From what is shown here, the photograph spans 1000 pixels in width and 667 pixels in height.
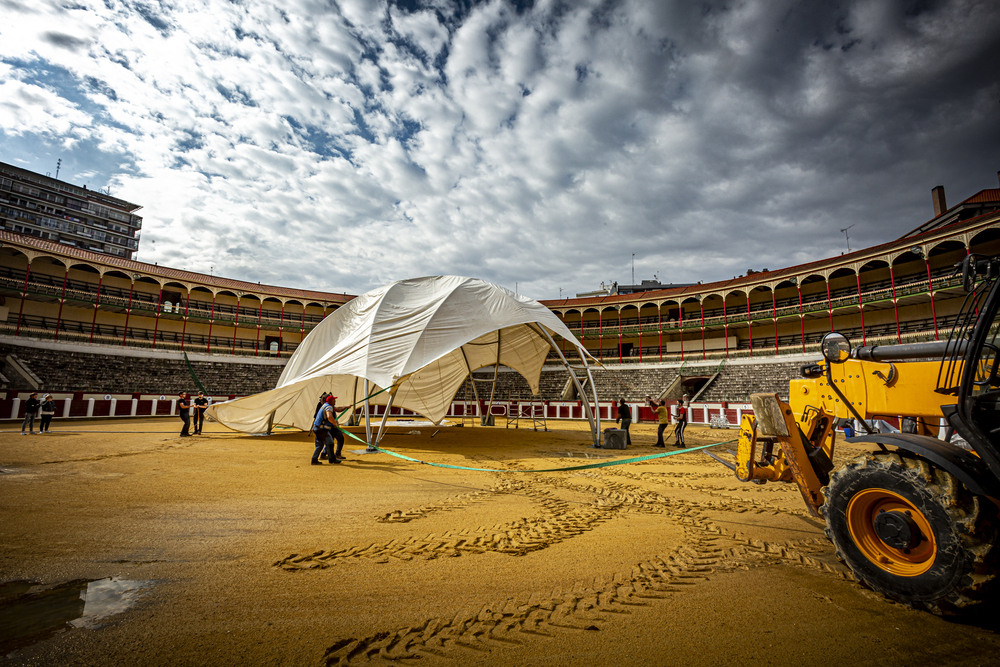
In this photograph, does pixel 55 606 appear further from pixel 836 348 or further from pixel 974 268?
pixel 974 268

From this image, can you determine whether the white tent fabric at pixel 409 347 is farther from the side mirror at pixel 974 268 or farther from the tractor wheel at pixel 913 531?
the side mirror at pixel 974 268

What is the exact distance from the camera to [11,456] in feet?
29.9

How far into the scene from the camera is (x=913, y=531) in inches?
122

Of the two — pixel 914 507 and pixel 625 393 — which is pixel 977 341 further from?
pixel 625 393

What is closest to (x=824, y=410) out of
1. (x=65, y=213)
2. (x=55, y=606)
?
(x=55, y=606)

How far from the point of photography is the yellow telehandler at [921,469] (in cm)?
286

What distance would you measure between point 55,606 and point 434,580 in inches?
105

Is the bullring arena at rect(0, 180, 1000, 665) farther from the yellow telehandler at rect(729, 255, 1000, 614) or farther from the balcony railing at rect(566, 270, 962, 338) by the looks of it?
the balcony railing at rect(566, 270, 962, 338)

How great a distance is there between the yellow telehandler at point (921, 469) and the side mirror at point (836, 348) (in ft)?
0.03

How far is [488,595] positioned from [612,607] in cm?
95

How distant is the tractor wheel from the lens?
2.78 m

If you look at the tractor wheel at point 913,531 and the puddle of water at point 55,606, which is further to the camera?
the tractor wheel at point 913,531

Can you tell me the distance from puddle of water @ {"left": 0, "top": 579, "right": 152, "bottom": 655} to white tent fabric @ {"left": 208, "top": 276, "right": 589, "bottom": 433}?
302 inches

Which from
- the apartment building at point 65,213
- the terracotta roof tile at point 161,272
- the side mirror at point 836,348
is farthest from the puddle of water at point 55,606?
the apartment building at point 65,213
